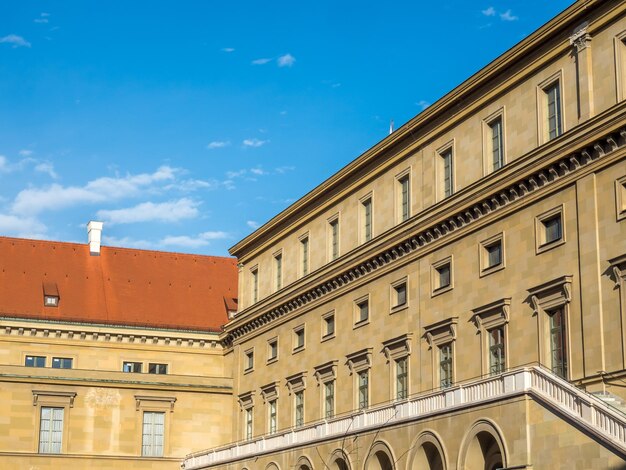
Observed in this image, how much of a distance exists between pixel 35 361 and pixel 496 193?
3795 cm

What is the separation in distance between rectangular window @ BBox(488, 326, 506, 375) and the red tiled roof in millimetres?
34769

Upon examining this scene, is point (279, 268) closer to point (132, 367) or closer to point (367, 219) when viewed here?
point (367, 219)

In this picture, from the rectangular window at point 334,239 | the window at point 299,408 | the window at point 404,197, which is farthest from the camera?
the window at point 299,408

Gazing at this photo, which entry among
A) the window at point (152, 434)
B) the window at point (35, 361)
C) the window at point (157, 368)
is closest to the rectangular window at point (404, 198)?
the window at point (152, 434)

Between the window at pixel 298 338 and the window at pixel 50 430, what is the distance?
1672cm

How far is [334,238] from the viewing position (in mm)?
62938

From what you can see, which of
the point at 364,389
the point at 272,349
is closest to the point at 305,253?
the point at 272,349

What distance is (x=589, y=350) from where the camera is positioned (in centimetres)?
4144

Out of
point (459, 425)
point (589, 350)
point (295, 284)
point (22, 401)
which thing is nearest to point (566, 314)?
point (589, 350)

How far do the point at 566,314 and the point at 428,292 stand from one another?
34.3 feet

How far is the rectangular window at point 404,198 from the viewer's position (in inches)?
2185

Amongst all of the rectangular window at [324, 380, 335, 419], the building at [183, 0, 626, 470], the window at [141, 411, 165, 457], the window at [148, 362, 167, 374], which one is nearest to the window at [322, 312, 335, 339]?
the building at [183, 0, 626, 470]

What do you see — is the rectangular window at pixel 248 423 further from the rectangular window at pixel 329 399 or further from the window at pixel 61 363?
the window at pixel 61 363

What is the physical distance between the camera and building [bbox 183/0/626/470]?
4047cm
